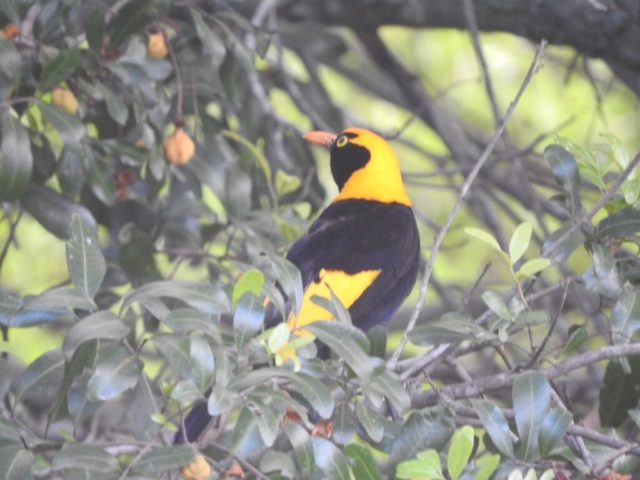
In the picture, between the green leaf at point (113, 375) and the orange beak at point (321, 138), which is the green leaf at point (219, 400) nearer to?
the green leaf at point (113, 375)

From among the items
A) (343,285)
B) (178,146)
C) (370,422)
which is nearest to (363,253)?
(343,285)

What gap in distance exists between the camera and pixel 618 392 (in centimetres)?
246

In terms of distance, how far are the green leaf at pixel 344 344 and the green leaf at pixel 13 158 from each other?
1180 mm

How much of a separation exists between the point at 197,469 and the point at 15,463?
13.1 inches

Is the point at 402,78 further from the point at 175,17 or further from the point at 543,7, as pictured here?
the point at 175,17

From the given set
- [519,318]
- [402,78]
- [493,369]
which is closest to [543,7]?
[402,78]

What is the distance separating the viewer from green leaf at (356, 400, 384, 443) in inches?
72.4

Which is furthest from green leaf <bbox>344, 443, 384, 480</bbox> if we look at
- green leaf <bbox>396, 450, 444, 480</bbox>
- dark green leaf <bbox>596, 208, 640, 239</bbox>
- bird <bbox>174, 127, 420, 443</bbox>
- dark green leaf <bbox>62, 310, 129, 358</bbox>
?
bird <bbox>174, 127, 420, 443</bbox>

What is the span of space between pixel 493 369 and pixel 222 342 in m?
2.07

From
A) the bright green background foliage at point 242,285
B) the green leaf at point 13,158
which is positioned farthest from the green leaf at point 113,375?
the green leaf at point 13,158

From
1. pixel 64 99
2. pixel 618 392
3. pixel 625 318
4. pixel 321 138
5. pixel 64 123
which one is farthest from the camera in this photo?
pixel 321 138

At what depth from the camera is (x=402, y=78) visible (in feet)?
15.1

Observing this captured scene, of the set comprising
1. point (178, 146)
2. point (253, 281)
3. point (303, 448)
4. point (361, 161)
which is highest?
point (253, 281)

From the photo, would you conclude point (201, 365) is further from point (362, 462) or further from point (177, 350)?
point (362, 462)
